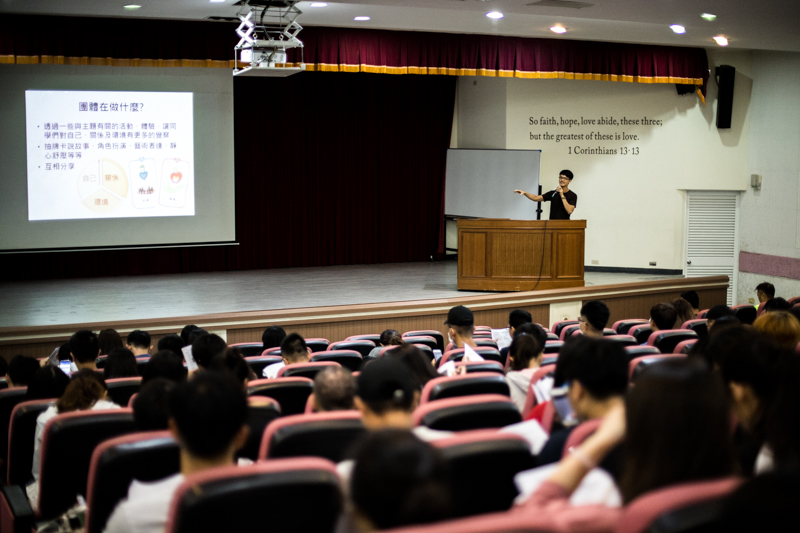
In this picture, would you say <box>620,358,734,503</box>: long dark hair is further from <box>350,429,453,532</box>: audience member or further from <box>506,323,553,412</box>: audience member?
<box>506,323,553,412</box>: audience member

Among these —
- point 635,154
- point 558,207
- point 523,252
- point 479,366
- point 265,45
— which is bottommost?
point 479,366

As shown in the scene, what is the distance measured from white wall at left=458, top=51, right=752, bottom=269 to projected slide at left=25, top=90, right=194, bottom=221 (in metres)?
4.53

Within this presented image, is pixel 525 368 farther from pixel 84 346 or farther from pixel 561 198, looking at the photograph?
pixel 561 198

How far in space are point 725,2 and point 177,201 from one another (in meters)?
6.55

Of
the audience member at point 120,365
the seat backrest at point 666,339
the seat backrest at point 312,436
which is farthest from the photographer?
the seat backrest at point 666,339

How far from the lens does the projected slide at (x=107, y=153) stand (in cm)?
914

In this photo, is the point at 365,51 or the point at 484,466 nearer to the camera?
the point at 484,466

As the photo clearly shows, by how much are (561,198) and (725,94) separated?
3.78 meters

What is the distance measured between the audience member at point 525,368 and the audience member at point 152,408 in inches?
43.1

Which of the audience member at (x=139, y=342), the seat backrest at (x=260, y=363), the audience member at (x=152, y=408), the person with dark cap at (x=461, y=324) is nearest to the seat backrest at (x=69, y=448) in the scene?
the audience member at (x=152, y=408)

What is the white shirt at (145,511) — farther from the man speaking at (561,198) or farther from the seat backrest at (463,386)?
the man speaking at (561,198)

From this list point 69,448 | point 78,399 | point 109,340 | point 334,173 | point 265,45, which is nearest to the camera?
point 69,448

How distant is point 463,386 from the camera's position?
272cm

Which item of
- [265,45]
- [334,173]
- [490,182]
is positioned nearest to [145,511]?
[265,45]
